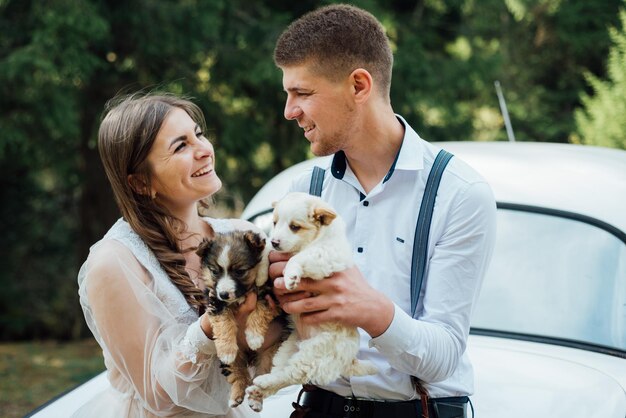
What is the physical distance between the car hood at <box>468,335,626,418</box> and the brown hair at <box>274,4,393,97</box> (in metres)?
1.34

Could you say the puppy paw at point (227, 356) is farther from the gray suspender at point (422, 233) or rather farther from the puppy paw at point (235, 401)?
the gray suspender at point (422, 233)

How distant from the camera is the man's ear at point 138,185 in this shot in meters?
2.97

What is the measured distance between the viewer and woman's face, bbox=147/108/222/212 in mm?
2900

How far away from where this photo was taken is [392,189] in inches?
101

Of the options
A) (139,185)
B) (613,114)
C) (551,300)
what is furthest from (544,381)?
(613,114)

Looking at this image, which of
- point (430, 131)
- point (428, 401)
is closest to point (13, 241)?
point (430, 131)

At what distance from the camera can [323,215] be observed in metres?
2.41

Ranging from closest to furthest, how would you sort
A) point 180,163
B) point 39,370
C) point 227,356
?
point 227,356, point 180,163, point 39,370

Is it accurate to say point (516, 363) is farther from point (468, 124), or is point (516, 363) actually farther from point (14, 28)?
point (468, 124)

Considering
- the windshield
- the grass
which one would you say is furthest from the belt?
the grass

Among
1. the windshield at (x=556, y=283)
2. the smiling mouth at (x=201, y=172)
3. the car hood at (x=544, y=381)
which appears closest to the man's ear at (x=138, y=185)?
the smiling mouth at (x=201, y=172)

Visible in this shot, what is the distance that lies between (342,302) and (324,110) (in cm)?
68

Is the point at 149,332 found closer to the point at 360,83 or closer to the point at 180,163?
the point at 180,163

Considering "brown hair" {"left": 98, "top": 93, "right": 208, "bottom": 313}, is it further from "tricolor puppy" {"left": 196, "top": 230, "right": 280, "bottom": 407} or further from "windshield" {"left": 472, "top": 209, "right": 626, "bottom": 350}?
"windshield" {"left": 472, "top": 209, "right": 626, "bottom": 350}
